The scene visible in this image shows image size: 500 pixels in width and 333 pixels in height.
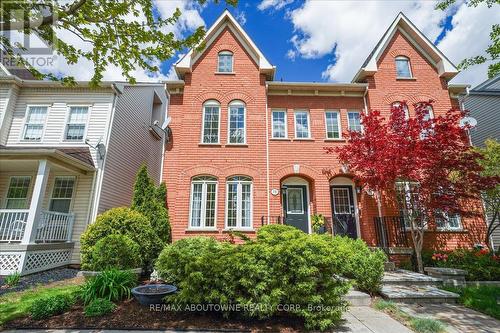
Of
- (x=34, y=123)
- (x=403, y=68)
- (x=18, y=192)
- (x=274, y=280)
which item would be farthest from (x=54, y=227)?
(x=403, y=68)

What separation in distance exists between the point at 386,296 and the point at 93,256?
26.4ft

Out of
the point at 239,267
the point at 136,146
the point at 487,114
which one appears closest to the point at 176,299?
the point at 239,267

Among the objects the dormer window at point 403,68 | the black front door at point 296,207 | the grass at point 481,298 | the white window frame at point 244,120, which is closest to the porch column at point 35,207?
the white window frame at point 244,120

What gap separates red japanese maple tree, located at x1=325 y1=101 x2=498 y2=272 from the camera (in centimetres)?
834

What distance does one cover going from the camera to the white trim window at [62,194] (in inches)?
445

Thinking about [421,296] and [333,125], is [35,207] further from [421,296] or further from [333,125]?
[333,125]

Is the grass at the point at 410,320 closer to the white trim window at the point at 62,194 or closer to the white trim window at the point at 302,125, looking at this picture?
the white trim window at the point at 302,125

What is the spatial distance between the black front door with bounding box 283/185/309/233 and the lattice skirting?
371 inches

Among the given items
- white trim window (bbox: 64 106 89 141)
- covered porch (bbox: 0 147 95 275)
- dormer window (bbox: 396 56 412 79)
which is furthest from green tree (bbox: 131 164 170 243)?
dormer window (bbox: 396 56 412 79)

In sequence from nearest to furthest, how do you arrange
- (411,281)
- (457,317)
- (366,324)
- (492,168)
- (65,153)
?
(366,324), (457,317), (411,281), (492,168), (65,153)

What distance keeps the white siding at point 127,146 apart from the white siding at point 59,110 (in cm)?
61

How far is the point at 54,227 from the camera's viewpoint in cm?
1006

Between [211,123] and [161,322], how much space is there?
28.4ft

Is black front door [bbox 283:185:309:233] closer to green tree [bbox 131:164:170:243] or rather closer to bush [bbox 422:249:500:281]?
bush [bbox 422:249:500:281]
